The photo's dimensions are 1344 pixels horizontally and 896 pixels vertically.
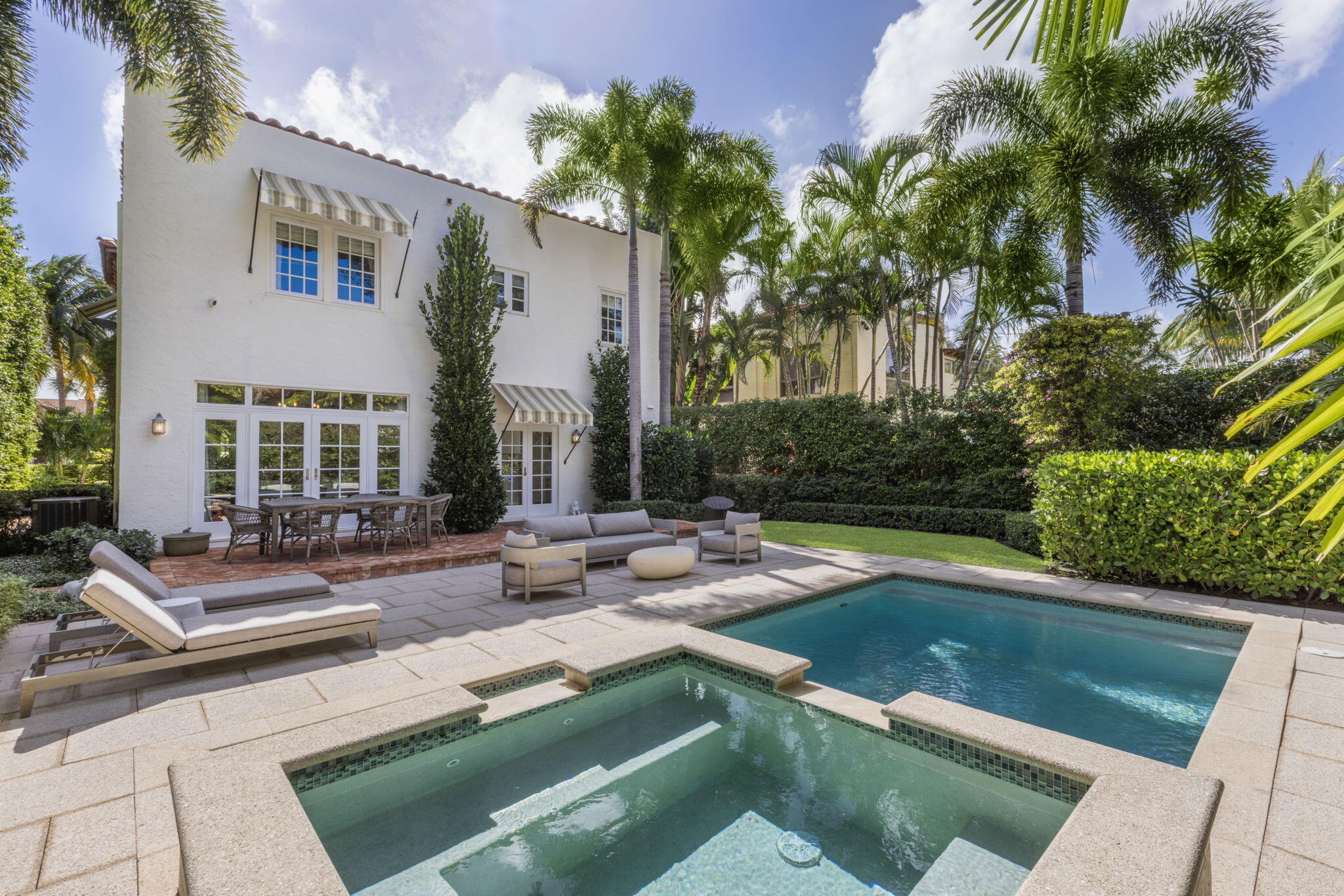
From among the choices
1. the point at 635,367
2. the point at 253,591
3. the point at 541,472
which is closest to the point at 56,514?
the point at 253,591

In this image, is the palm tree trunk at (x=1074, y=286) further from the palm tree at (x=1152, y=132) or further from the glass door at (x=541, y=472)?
the glass door at (x=541, y=472)

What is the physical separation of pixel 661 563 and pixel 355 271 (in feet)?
32.1

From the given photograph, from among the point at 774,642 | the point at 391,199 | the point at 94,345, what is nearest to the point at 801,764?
the point at 774,642

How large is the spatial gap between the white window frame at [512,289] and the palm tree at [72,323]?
23541mm

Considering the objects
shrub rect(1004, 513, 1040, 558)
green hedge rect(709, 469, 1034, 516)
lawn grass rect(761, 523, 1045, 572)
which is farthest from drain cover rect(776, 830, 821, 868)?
green hedge rect(709, 469, 1034, 516)

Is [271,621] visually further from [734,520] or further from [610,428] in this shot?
[610,428]

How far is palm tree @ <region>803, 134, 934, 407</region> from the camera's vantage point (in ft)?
56.6

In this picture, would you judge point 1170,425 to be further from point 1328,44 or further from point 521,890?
point 521,890

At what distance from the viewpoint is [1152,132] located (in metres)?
12.5

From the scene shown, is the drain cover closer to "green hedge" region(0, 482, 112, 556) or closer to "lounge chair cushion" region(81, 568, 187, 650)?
"lounge chair cushion" region(81, 568, 187, 650)

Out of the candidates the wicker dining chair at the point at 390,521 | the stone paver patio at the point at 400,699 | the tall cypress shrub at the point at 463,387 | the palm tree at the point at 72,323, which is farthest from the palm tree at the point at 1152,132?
the palm tree at the point at 72,323

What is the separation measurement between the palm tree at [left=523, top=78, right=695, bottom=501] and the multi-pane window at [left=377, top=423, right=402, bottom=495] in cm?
552

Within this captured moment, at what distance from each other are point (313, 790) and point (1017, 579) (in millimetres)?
9272

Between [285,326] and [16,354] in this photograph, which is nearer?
[285,326]
